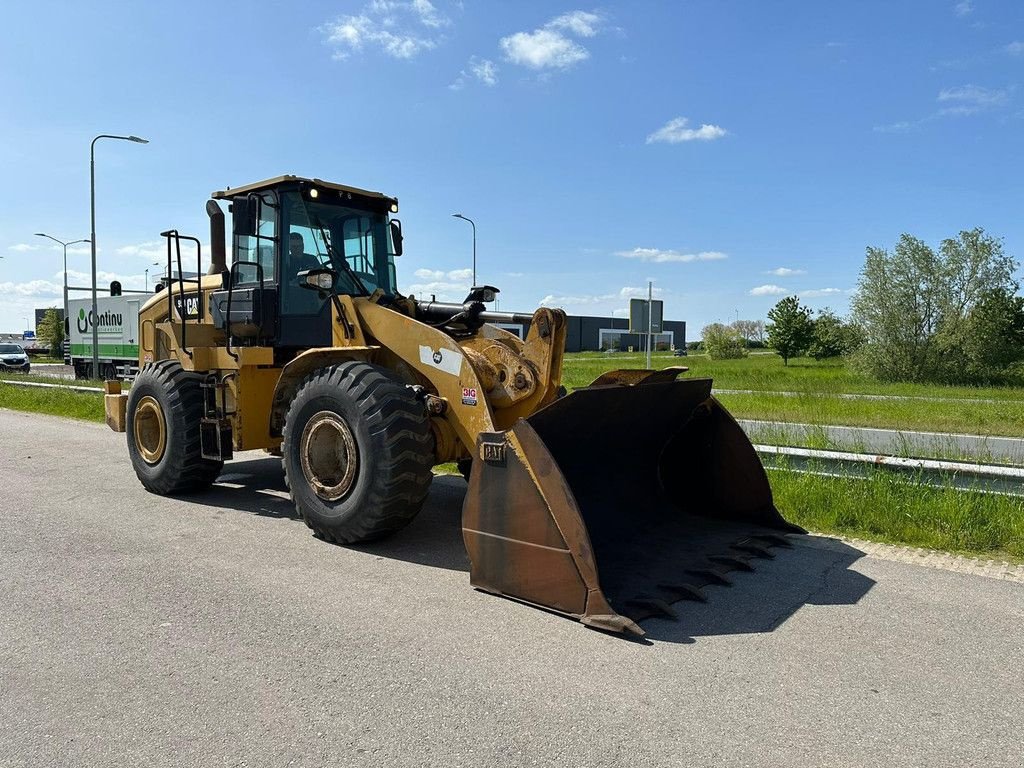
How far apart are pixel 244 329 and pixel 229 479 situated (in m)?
2.16

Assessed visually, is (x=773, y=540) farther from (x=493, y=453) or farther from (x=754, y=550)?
(x=493, y=453)

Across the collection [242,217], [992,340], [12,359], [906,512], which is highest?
[242,217]

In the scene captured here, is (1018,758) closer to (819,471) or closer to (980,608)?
(980,608)

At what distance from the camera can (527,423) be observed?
4.52 metres

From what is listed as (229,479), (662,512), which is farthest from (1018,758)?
(229,479)

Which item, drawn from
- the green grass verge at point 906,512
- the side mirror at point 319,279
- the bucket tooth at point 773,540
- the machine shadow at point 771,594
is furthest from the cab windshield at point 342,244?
the green grass verge at point 906,512

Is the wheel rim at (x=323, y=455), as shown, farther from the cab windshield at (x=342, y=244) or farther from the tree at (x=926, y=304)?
the tree at (x=926, y=304)

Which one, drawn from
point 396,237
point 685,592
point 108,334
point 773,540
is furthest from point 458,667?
point 108,334

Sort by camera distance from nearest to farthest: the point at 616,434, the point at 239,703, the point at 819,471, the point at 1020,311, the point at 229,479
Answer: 1. the point at 239,703
2. the point at 616,434
3. the point at 819,471
4. the point at 229,479
5. the point at 1020,311

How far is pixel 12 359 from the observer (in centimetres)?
4028

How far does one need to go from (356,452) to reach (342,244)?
8.40ft

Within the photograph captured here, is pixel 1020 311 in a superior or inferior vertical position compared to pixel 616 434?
superior

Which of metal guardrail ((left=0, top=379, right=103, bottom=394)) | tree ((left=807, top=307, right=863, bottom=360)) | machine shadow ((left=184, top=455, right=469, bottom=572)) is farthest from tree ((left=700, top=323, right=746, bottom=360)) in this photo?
machine shadow ((left=184, top=455, right=469, bottom=572))

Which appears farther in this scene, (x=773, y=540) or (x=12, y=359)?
(x=12, y=359)
